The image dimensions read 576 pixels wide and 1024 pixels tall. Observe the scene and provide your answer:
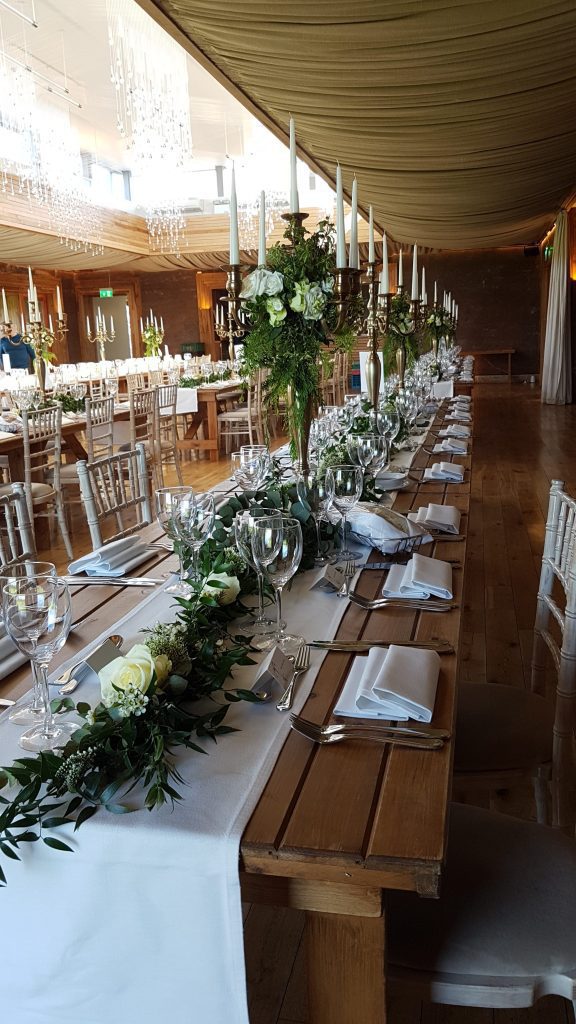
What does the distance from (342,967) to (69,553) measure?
172 inches

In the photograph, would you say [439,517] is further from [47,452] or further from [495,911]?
[47,452]

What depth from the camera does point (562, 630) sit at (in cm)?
196

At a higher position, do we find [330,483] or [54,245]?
[54,245]

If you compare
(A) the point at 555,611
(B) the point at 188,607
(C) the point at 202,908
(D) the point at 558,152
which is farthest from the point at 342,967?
(D) the point at 558,152

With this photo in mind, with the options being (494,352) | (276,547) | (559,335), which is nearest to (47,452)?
(276,547)

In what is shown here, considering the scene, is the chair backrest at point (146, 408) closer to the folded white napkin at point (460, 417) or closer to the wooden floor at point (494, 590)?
the wooden floor at point (494, 590)

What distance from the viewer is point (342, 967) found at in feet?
3.39

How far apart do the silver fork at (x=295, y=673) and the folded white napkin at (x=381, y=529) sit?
26.2 inches

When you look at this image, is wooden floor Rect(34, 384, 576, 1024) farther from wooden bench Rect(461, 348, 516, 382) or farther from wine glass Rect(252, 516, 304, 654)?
wooden bench Rect(461, 348, 516, 382)

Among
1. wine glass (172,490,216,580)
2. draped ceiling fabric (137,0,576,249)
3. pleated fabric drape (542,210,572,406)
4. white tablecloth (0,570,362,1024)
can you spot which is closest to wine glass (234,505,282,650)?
wine glass (172,490,216,580)

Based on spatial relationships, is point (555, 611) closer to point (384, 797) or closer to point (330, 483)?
point (330, 483)

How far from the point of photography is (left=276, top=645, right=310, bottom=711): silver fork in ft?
4.24

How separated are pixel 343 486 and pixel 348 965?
1.10 metres

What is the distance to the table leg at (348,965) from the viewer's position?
3.34 feet
